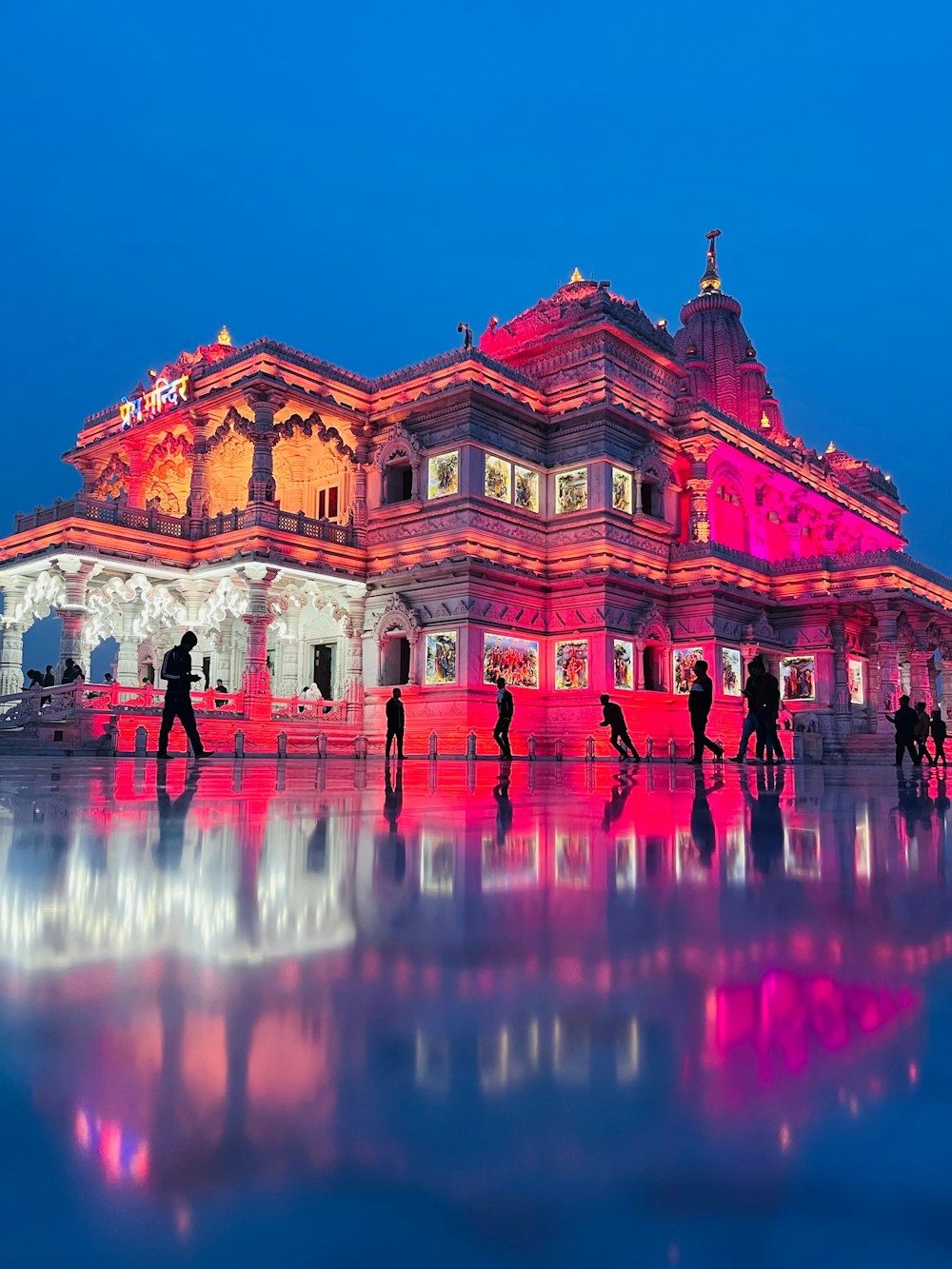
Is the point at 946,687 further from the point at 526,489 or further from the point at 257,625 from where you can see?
the point at 257,625

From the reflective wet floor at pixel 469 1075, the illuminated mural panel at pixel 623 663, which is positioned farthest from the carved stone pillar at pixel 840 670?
the reflective wet floor at pixel 469 1075

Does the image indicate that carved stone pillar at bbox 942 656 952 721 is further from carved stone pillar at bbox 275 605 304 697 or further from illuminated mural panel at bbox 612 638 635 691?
carved stone pillar at bbox 275 605 304 697

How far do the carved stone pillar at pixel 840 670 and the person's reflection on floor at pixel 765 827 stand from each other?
Answer: 88.7 ft

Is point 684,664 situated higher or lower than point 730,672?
higher

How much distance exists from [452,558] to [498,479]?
3854 millimetres

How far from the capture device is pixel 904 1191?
866 mm

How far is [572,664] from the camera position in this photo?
29.8m

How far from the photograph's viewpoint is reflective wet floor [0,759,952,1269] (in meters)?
0.82

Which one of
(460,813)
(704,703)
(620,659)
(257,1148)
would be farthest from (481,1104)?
(620,659)

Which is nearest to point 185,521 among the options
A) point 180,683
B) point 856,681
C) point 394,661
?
point 394,661

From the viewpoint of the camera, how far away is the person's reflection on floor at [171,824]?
131 inches

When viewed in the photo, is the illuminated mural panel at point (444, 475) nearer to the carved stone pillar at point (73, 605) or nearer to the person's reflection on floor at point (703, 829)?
the carved stone pillar at point (73, 605)

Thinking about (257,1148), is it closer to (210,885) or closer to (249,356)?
(210,885)

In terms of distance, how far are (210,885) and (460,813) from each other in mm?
3310
